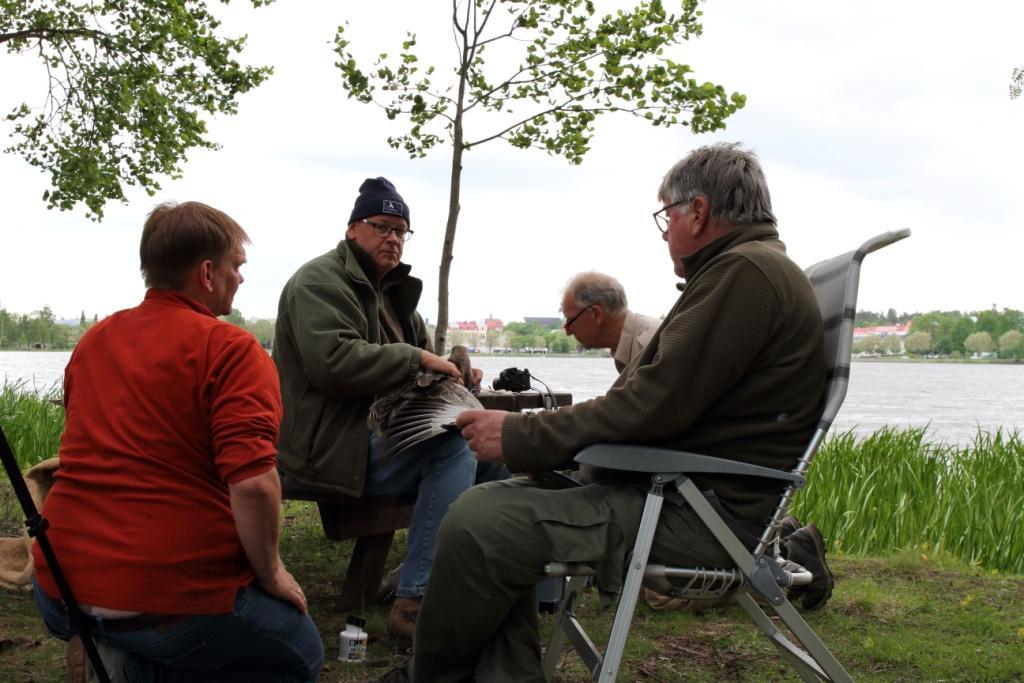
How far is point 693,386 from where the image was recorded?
267 cm

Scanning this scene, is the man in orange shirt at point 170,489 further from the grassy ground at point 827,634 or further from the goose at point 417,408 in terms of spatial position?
the goose at point 417,408

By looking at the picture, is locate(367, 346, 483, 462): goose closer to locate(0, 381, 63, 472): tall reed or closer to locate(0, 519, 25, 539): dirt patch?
locate(0, 519, 25, 539): dirt patch

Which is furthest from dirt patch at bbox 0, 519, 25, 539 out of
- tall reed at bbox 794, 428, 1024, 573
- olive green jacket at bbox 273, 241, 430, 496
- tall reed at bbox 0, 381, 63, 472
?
tall reed at bbox 794, 428, 1024, 573

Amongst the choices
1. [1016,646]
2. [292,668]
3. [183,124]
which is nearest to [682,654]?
[1016,646]

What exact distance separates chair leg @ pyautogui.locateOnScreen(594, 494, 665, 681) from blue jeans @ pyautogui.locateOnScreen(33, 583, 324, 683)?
2.39ft

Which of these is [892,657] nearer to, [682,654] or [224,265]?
[682,654]

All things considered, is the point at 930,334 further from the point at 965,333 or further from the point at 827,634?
the point at 827,634

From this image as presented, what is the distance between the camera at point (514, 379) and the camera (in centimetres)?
501

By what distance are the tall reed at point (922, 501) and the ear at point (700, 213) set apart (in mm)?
3822

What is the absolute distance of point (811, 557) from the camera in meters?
4.12

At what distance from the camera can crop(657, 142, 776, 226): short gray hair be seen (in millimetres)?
2949

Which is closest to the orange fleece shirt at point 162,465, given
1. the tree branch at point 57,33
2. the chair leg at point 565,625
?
the chair leg at point 565,625

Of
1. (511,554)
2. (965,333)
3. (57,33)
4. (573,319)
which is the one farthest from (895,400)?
(511,554)

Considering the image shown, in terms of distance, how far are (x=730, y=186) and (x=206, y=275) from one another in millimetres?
1484
